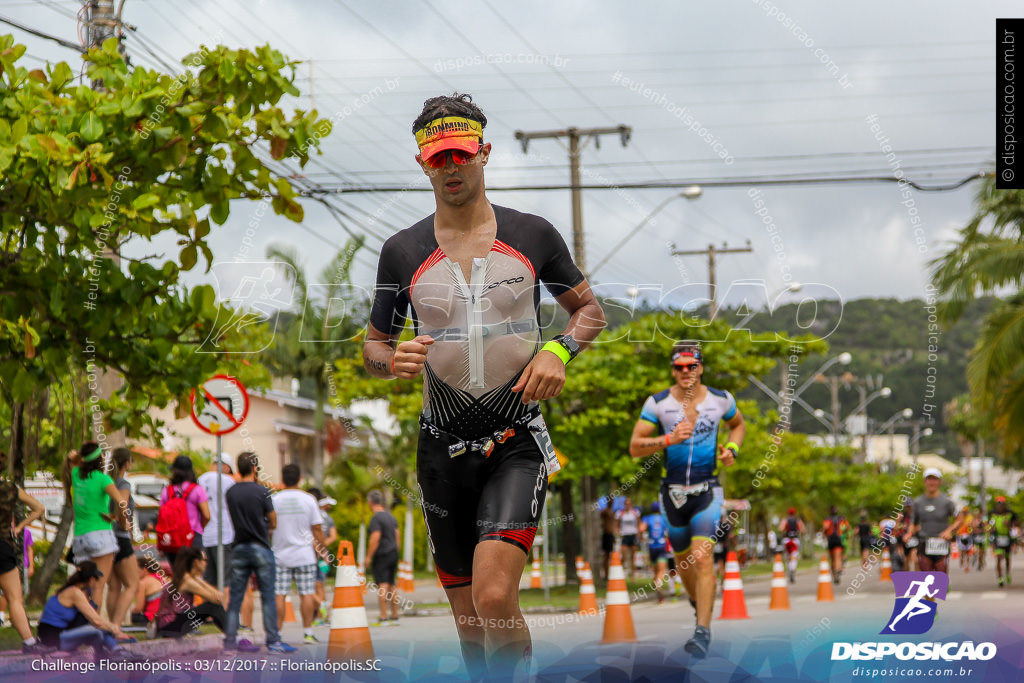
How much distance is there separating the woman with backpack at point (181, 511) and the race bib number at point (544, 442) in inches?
328

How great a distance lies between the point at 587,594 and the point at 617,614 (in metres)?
3.24

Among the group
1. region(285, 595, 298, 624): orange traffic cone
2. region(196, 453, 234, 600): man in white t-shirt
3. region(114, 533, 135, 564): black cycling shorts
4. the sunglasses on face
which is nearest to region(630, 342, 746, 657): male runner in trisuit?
the sunglasses on face

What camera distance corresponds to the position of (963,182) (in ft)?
45.9

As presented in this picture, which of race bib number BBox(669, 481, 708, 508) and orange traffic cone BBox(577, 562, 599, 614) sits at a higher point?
race bib number BBox(669, 481, 708, 508)

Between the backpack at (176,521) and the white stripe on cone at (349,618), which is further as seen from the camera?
the backpack at (176,521)

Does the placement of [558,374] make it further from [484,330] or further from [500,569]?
[500,569]

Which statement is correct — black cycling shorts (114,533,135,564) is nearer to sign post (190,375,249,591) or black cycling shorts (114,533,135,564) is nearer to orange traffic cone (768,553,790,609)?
sign post (190,375,249,591)

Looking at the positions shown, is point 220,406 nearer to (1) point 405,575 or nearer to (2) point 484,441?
(2) point 484,441

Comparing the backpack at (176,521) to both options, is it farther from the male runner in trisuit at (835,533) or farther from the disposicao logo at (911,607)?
the male runner in trisuit at (835,533)

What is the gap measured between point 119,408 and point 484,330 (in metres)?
6.10

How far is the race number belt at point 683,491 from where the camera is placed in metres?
8.27

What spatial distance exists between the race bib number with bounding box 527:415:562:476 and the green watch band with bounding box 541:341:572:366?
269 mm

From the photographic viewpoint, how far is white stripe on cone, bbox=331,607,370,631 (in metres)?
7.69

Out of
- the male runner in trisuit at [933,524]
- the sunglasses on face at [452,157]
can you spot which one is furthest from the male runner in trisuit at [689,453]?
the male runner in trisuit at [933,524]
